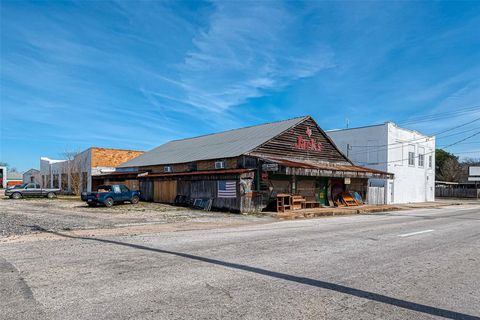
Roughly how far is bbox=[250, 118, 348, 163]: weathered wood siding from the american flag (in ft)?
9.25

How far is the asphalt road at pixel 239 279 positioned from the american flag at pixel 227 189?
13075 mm

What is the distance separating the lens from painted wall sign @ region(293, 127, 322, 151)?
3028 cm

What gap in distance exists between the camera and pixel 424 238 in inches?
475

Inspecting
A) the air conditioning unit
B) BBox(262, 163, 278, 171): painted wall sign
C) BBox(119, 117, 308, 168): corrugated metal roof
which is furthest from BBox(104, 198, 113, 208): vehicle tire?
BBox(262, 163, 278, 171): painted wall sign

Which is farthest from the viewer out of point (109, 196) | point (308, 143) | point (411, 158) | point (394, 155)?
point (411, 158)

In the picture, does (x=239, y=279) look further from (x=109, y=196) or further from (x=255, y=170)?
(x=109, y=196)

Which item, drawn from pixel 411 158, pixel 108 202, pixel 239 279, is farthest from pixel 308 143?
pixel 239 279

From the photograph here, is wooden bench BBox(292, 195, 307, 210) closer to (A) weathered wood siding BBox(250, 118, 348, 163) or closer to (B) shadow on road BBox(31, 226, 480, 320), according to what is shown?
(A) weathered wood siding BBox(250, 118, 348, 163)

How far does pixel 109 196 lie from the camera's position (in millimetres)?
27594

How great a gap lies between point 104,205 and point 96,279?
23056 millimetres

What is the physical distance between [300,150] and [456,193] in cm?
4600

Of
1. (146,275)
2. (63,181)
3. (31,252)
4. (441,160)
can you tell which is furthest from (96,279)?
(441,160)

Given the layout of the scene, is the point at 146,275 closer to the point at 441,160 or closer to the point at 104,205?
the point at 104,205

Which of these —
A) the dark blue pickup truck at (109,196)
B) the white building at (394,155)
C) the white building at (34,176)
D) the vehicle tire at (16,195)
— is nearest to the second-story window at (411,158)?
the white building at (394,155)
